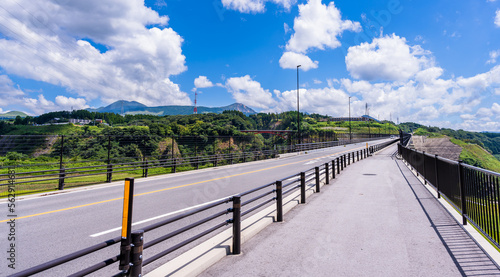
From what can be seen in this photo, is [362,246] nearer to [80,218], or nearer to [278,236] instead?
[278,236]

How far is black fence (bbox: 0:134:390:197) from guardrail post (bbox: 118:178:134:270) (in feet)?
28.9

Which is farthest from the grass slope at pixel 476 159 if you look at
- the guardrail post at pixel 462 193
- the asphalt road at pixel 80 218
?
the asphalt road at pixel 80 218

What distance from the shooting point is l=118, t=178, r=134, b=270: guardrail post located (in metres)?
2.37

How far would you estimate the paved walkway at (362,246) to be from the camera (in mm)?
3785

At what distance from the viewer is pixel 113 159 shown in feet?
46.0

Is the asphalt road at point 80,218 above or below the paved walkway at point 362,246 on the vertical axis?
above

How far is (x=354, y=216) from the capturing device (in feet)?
21.9

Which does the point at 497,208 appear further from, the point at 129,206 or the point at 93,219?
the point at 93,219

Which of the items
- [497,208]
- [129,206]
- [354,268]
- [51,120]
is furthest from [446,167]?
[51,120]

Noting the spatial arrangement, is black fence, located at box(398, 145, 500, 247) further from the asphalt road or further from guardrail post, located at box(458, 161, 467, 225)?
the asphalt road

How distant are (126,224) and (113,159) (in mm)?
13272

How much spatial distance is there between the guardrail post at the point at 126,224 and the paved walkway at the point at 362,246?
1515 millimetres

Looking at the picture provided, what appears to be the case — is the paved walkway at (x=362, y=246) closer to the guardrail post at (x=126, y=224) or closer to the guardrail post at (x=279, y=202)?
the guardrail post at (x=279, y=202)

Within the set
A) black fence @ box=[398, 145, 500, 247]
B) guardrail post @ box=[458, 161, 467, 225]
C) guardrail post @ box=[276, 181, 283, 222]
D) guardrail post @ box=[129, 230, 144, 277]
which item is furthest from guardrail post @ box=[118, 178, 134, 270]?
guardrail post @ box=[458, 161, 467, 225]
